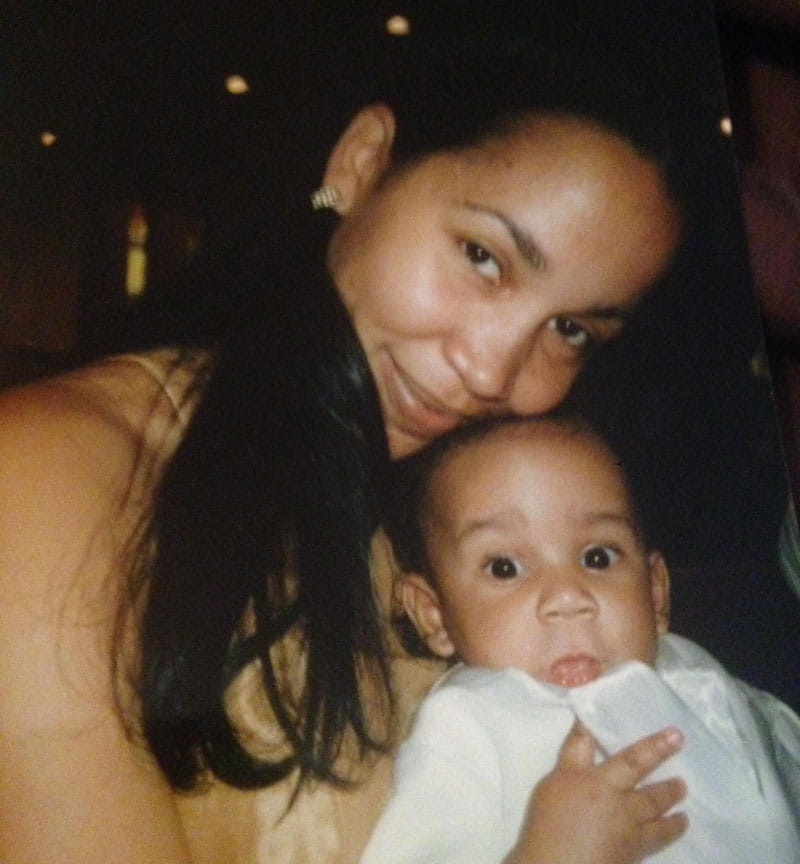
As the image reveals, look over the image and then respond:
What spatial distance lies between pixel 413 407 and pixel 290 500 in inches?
5.0

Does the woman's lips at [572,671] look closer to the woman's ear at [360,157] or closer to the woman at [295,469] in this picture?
the woman at [295,469]

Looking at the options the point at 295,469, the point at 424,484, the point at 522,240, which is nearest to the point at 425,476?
the point at 424,484

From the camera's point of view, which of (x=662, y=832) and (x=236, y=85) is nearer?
(x=662, y=832)

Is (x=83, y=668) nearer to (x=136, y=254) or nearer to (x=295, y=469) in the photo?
(x=295, y=469)

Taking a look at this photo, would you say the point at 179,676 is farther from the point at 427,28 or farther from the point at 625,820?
the point at 427,28

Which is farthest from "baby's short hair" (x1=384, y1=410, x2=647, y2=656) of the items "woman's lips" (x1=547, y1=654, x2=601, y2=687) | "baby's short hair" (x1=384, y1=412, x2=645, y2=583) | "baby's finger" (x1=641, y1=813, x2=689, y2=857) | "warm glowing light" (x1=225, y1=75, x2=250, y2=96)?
"warm glowing light" (x1=225, y1=75, x2=250, y2=96)

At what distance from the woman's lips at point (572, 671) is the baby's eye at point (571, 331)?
0.85ft

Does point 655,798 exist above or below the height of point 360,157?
below

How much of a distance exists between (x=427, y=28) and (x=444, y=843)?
27.1 inches

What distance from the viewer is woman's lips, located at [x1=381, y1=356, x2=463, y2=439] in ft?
2.44

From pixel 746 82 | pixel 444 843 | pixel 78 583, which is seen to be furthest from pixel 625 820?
pixel 746 82

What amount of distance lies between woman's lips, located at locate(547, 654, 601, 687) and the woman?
0.05 meters

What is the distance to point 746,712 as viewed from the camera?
75cm

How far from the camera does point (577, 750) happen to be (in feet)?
2.22
